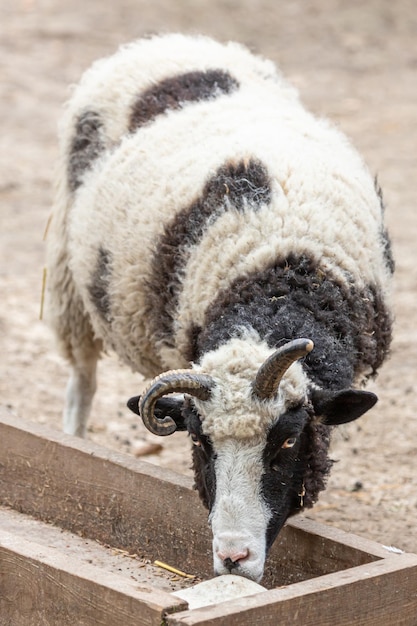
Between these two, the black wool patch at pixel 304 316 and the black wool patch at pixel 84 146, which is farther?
the black wool patch at pixel 84 146

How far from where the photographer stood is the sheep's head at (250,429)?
3764 millimetres

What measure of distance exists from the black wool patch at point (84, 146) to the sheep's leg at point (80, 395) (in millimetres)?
1039

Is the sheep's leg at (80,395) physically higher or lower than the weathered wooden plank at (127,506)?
higher

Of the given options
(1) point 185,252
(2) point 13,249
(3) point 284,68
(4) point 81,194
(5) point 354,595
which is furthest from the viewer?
(3) point 284,68

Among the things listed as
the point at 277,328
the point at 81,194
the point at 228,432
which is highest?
the point at 81,194

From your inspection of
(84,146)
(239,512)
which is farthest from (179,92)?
(239,512)

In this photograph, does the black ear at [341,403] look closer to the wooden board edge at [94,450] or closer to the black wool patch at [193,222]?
the wooden board edge at [94,450]

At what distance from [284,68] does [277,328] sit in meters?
12.4

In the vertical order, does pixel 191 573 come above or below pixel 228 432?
below

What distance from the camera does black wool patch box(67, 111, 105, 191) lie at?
19.3ft

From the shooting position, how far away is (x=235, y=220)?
467 cm

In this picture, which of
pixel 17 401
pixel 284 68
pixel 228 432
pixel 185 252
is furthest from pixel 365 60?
pixel 228 432

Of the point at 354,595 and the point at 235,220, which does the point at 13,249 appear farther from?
the point at 354,595

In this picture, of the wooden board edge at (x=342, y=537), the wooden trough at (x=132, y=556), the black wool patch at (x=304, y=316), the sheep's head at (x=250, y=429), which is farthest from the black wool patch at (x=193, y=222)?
the wooden board edge at (x=342, y=537)
